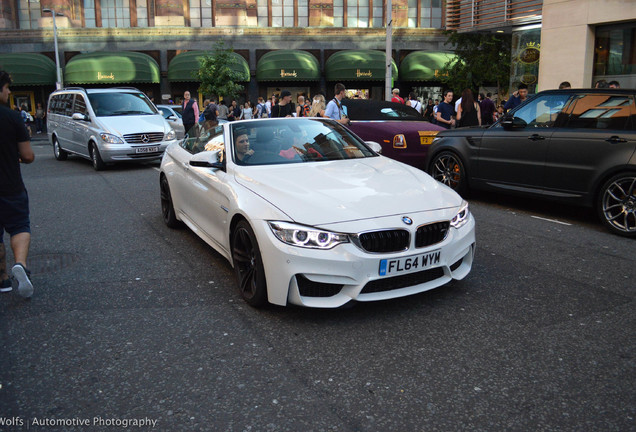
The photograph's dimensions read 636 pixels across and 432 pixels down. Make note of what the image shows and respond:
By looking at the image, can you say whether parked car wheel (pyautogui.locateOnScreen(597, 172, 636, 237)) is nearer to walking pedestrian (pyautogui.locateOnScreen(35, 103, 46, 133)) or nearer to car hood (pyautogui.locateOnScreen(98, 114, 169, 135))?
car hood (pyautogui.locateOnScreen(98, 114, 169, 135))

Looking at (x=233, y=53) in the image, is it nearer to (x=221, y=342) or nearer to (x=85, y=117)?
(x=85, y=117)

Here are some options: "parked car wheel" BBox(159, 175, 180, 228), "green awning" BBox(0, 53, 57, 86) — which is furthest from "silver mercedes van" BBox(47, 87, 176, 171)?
"green awning" BBox(0, 53, 57, 86)

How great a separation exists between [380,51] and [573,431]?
33246mm

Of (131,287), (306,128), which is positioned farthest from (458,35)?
(131,287)

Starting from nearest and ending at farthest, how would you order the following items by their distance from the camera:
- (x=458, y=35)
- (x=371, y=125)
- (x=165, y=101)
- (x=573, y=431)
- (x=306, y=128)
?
1. (x=573, y=431)
2. (x=306, y=128)
3. (x=371, y=125)
4. (x=458, y=35)
5. (x=165, y=101)

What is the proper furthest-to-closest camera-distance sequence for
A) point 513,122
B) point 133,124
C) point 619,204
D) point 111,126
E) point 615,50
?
1. point 615,50
2. point 133,124
3. point 111,126
4. point 513,122
5. point 619,204

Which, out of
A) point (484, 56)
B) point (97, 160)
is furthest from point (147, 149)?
point (484, 56)

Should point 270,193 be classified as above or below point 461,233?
above

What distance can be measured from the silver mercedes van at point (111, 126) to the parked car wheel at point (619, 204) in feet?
33.1

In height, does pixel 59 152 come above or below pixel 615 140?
below

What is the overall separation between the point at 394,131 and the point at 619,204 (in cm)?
466

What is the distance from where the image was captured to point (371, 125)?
1073cm

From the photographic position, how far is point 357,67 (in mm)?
32531

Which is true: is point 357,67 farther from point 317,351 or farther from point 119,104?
point 317,351
